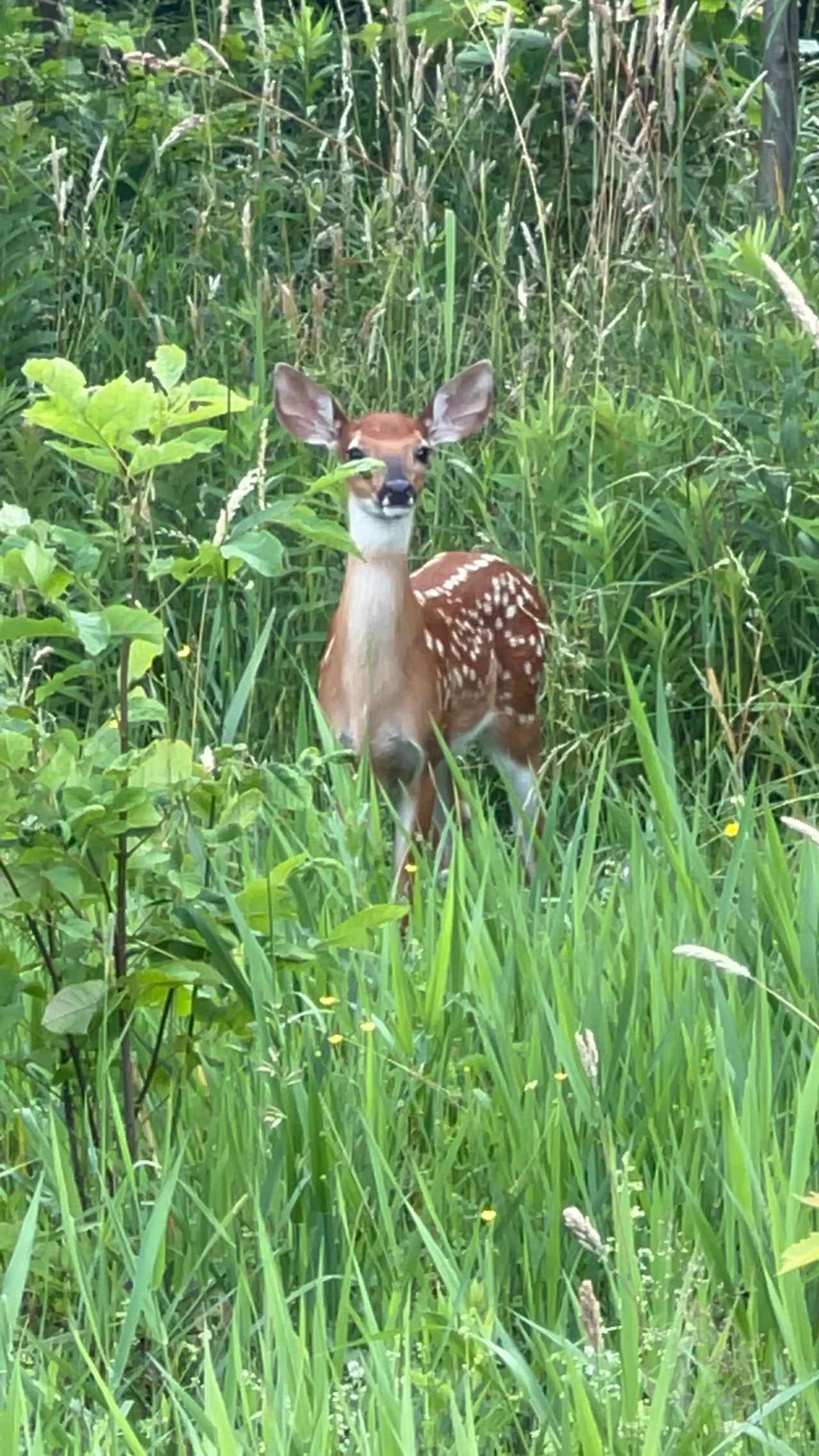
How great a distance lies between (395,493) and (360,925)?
243 cm

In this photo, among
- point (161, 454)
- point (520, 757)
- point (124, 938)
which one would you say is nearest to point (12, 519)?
point (161, 454)

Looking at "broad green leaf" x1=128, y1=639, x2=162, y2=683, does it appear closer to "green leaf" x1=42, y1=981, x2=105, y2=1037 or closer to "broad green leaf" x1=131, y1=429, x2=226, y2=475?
"broad green leaf" x1=131, y1=429, x2=226, y2=475

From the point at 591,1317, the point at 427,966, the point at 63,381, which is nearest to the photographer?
the point at 591,1317

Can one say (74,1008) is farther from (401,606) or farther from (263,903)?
(401,606)

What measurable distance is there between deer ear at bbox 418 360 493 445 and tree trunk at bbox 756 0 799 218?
3.65ft

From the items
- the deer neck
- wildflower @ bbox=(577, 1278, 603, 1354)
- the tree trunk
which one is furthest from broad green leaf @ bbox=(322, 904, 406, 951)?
the tree trunk

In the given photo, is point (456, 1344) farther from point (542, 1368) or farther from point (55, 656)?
point (55, 656)

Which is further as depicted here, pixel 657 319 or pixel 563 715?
pixel 657 319

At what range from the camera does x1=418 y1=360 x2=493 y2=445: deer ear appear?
5.55 meters

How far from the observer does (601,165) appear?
714 cm

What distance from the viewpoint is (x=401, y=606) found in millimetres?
5469

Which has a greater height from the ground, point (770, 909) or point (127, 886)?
point (127, 886)

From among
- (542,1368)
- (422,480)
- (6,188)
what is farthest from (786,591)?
(542,1368)

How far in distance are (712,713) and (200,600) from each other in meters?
1.27
